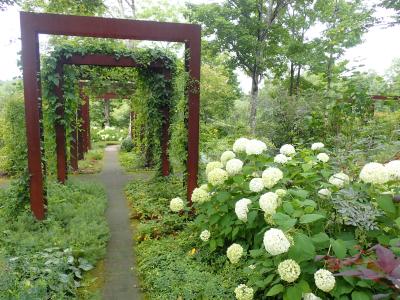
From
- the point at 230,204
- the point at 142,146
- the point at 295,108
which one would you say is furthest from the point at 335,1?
the point at 230,204

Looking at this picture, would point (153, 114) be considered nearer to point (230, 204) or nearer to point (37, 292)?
point (230, 204)

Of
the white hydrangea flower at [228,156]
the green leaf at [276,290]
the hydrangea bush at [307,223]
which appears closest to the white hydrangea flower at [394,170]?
the hydrangea bush at [307,223]

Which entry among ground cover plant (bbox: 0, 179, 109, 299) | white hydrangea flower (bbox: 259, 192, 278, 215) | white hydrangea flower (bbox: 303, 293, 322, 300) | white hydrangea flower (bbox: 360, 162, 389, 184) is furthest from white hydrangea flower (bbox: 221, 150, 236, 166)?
ground cover plant (bbox: 0, 179, 109, 299)

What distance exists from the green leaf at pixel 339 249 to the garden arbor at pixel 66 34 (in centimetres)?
305

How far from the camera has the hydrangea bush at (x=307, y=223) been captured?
212 centimetres

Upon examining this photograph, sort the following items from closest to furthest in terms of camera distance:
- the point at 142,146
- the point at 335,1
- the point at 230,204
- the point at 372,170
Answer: the point at 372,170 → the point at 230,204 → the point at 142,146 → the point at 335,1

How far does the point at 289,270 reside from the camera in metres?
2.12

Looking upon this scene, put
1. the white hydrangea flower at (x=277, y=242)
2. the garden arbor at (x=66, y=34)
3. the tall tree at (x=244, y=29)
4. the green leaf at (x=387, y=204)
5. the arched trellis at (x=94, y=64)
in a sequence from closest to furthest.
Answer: the white hydrangea flower at (x=277, y=242) < the green leaf at (x=387, y=204) < the garden arbor at (x=66, y=34) < the arched trellis at (x=94, y=64) < the tall tree at (x=244, y=29)

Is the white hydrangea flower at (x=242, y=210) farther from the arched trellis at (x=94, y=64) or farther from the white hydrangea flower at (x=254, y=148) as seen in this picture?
the arched trellis at (x=94, y=64)

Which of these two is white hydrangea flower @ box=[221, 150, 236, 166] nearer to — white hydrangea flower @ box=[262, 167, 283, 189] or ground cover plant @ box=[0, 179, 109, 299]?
white hydrangea flower @ box=[262, 167, 283, 189]

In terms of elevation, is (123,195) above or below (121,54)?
below

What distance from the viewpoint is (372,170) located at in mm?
2303

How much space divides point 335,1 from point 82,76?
13924 millimetres

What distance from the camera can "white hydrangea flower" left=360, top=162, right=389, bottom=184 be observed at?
2.27 meters
